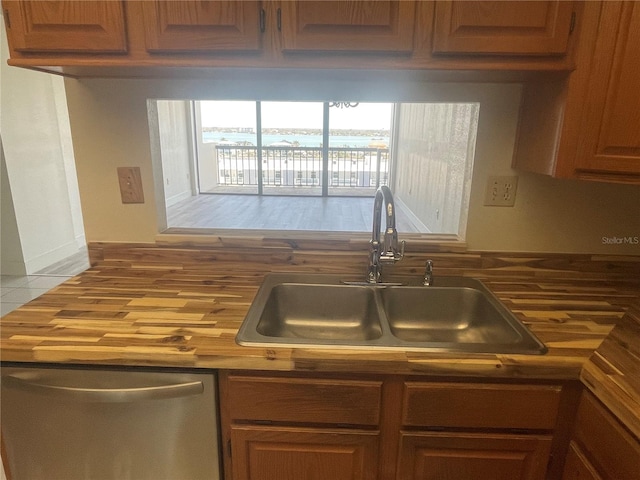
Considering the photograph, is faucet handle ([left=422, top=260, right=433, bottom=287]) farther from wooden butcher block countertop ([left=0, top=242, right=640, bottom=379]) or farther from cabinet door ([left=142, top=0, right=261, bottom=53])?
cabinet door ([left=142, top=0, right=261, bottom=53])

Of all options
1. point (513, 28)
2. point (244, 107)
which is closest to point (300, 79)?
point (513, 28)

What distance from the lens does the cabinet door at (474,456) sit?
978 mm

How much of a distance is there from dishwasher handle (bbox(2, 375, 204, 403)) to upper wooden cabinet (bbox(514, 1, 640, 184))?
1.12m

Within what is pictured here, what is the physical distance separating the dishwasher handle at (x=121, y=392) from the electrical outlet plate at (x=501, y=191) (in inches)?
44.5

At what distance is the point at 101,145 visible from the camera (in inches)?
55.1

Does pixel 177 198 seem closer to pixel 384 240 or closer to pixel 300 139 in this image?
pixel 300 139

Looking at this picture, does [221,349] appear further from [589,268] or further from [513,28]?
[589,268]

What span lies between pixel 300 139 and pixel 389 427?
8.60 metres

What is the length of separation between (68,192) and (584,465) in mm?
4780

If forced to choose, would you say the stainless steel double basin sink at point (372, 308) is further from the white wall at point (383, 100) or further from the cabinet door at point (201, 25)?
the cabinet door at point (201, 25)

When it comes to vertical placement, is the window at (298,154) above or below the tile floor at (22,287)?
above

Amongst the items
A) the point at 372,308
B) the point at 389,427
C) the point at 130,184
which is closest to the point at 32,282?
the point at 130,184

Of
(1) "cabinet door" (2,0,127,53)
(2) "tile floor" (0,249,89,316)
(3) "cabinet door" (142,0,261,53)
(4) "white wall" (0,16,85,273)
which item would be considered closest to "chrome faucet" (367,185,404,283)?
(3) "cabinet door" (142,0,261,53)

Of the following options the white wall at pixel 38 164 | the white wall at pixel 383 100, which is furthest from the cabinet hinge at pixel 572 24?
the white wall at pixel 38 164
